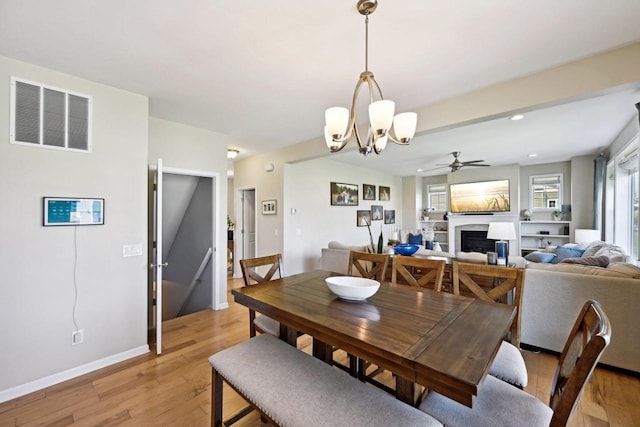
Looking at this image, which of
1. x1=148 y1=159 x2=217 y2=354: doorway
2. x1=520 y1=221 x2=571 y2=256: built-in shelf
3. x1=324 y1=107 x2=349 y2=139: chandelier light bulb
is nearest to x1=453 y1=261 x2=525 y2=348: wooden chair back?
x1=324 y1=107 x2=349 y2=139: chandelier light bulb

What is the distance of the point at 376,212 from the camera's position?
24.4 ft

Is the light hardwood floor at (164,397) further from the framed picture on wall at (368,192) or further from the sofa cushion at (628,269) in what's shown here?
the framed picture on wall at (368,192)

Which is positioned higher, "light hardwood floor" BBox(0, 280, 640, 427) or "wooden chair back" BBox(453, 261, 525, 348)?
"wooden chair back" BBox(453, 261, 525, 348)

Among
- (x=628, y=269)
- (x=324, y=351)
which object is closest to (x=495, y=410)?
(x=324, y=351)

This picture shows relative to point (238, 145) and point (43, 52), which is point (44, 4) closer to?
point (43, 52)

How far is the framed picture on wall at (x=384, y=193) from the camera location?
7633 millimetres

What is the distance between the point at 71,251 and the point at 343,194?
4924 mm

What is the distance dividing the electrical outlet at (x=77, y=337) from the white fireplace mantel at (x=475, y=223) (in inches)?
304

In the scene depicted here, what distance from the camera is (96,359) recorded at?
2432mm

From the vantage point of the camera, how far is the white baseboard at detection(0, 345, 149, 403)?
204 cm

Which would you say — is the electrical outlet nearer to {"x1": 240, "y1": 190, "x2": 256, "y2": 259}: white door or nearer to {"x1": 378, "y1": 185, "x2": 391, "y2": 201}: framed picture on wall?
{"x1": 240, "y1": 190, "x2": 256, "y2": 259}: white door

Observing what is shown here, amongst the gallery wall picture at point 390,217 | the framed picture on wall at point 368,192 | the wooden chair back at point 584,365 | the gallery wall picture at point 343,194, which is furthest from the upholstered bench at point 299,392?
the gallery wall picture at point 390,217

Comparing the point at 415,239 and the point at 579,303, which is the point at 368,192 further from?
the point at 579,303

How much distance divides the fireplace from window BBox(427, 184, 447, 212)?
3.77 ft
